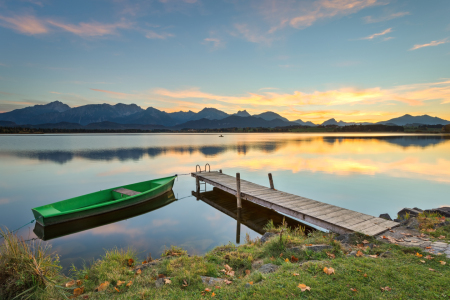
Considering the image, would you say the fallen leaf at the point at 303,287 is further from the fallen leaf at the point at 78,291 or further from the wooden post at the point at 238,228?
the wooden post at the point at 238,228

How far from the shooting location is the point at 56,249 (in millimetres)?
9109

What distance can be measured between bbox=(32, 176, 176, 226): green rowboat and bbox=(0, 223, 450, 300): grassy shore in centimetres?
598

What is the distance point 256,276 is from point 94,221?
1059 centimetres

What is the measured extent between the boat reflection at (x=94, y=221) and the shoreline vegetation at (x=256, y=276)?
19.9 feet

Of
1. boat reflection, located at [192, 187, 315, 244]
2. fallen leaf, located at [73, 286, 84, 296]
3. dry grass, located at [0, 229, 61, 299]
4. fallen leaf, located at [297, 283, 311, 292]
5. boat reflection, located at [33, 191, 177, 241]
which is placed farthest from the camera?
boat reflection, located at [192, 187, 315, 244]

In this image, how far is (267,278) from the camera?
449 centimetres

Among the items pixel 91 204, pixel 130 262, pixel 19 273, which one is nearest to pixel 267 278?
pixel 130 262

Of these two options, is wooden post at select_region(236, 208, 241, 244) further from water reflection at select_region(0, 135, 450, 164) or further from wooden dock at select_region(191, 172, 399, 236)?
water reflection at select_region(0, 135, 450, 164)

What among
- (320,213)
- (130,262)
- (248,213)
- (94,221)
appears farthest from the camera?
(248,213)

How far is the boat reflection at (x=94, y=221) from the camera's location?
10391 millimetres

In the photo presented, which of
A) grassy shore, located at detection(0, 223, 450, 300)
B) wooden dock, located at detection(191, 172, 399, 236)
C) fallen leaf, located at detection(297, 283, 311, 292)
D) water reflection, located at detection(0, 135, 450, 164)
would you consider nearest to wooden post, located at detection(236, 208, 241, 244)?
wooden dock, located at detection(191, 172, 399, 236)

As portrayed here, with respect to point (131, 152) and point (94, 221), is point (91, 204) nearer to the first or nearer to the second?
point (94, 221)

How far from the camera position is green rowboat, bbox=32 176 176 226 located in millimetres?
10211

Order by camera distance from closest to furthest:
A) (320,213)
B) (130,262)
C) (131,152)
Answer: (130,262)
(320,213)
(131,152)
